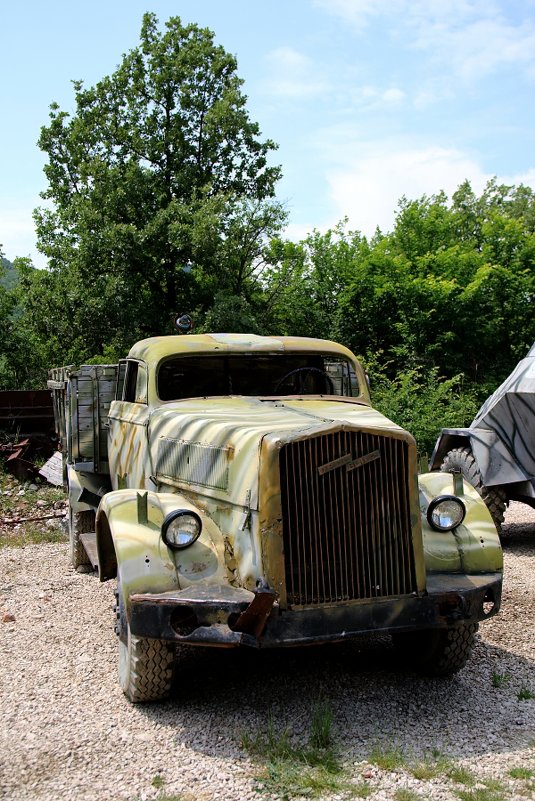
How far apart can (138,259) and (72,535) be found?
11926mm

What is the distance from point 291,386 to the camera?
5.77 metres

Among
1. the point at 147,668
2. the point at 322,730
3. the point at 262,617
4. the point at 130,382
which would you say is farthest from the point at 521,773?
the point at 130,382

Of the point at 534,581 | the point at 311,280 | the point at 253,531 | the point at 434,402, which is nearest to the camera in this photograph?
the point at 253,531

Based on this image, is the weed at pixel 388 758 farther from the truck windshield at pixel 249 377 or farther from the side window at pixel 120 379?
the side window at pixel 120 379

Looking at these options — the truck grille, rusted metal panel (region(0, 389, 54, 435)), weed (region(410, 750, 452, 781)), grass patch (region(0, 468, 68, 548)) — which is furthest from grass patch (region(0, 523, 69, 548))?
weed (region(410, 750, 452, 781))

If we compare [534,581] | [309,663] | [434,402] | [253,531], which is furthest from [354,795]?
[434,402]

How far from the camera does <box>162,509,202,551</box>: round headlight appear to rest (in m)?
4.19

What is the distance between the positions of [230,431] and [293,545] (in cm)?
78

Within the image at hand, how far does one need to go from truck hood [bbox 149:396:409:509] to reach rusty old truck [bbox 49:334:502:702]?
0.01 metres

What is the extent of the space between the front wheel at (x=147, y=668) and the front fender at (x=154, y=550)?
0.23 meters

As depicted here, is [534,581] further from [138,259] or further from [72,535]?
[138,259]

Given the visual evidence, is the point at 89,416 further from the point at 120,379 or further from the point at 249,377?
the point at 249,377

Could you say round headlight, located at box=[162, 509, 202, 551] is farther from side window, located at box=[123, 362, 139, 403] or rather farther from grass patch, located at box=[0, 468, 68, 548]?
grass patch, located at box=[0, 468, 68, 548]

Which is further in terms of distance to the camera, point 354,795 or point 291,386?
point 291,386
